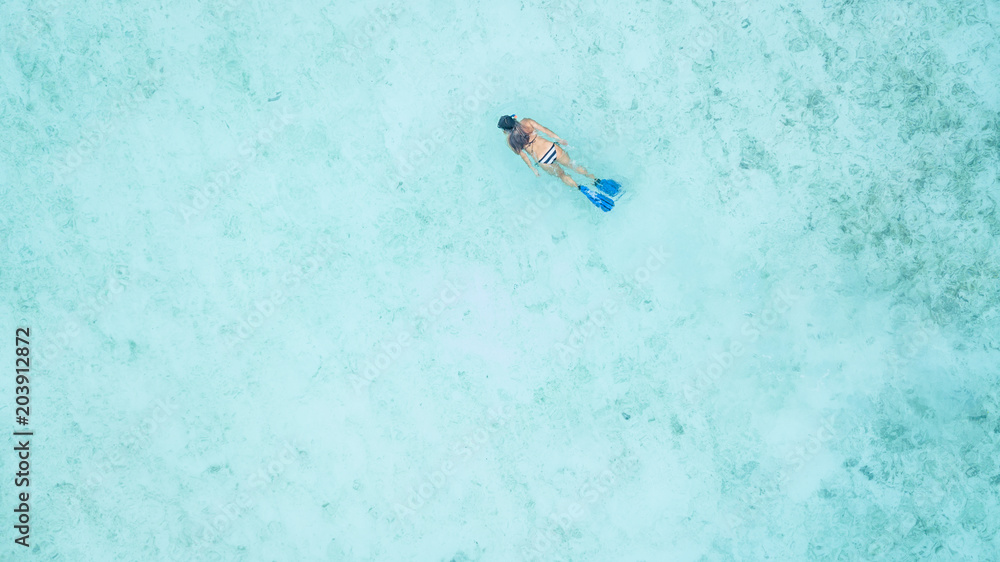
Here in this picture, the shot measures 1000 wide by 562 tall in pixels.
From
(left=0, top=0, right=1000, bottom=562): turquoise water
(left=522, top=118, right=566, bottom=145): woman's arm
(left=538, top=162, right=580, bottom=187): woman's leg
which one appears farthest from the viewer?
(left=0, top=0, right=1000, bottom=562): turquoise water

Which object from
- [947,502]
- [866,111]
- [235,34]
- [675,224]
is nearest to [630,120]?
[675,224]

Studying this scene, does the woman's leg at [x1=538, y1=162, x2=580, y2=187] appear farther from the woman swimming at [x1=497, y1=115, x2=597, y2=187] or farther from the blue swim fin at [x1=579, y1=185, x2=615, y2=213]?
the blue swim fin at [x1=579, y1=185, x2=615, y2=213]

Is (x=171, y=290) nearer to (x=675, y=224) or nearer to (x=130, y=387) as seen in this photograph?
(x=130, y=387)

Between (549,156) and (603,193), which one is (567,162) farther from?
(603,193)

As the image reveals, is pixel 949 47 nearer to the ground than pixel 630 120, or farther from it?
farther from it

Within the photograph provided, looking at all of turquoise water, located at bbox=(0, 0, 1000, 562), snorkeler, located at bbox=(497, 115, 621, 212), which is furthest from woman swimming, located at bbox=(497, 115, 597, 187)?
turquoise water, located at bbox=(0, 0, 1000, 562)

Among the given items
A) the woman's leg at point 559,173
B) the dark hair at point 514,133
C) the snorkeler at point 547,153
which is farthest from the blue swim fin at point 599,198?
the dark hair at point 514,133
